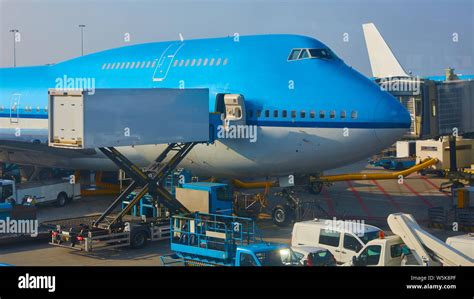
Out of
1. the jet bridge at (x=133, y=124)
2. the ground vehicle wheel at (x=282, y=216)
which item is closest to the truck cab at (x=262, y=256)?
the jet bridge at (x=133, y=124)

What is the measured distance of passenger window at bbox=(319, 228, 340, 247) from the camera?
76.9 ft

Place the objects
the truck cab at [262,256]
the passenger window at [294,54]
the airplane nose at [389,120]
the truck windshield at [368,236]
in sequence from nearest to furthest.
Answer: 1. the truck cab at [262,256]
2. the truck windshield at [368,236]
3. the airplane nose at [389,120]
4. the passenger window at [294,54]

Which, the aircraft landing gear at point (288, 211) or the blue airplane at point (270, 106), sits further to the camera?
the aircraft landing gear at point (288, 211)

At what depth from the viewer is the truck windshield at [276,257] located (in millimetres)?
19453

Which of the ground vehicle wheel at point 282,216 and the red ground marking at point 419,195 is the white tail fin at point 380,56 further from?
the ground vehicle wheel at point 282,216

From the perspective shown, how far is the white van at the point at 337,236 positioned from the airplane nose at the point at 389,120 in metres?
5.03

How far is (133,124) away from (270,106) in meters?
6.30

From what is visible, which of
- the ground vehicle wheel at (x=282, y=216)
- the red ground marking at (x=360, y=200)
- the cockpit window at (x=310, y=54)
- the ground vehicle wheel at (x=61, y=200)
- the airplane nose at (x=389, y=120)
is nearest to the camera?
the airplane nose at (x=389, y=120)

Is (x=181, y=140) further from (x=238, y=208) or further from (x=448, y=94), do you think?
(x=448, y=94)

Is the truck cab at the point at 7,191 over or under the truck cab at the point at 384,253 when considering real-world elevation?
over

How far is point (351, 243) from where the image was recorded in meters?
23.1

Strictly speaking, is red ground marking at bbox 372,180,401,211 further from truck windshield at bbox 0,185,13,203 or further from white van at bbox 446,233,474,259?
truck windshield at bbox 0,185,13,203

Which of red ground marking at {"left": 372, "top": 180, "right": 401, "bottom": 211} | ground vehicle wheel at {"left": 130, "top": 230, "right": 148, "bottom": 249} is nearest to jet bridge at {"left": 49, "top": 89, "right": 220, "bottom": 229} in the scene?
ground vehicle wheel at {"left": 130, "top": 230, "right": 148, "bottom": 249}

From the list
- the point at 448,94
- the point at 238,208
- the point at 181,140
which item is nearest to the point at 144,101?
the point at 181,140
